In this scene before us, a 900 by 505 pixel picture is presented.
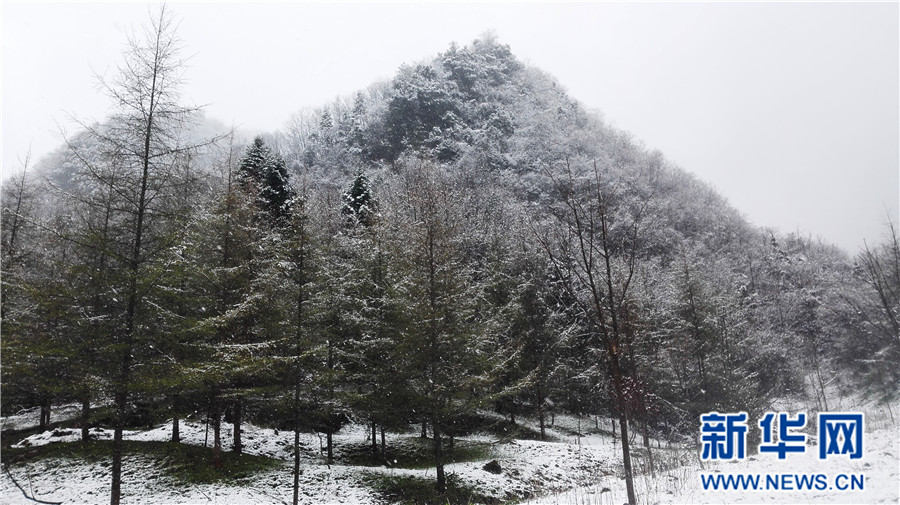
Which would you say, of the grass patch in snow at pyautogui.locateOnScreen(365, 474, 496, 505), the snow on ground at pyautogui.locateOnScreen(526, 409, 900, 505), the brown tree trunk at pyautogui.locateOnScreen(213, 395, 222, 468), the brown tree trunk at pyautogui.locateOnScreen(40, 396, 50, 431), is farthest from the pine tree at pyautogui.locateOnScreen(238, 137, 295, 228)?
the snow on ground at pyautogui.locateOnScreen(526, 409, 900, 505)

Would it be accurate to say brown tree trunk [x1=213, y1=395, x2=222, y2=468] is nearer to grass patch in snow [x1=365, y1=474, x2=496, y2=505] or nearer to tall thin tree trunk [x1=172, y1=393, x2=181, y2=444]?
tall thin tree trunk [x1=172, y1=393, x2=181, y2=444]

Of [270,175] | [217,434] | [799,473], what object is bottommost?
[217,434]

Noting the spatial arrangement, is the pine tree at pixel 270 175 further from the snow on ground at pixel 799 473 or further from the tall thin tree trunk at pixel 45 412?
the snow on ground at pixel 799 473

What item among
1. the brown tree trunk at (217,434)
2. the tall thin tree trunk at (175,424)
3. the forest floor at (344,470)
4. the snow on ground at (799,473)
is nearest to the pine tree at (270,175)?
the tall thin tree trunk at (175,424)

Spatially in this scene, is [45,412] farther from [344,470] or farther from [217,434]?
[344,470]

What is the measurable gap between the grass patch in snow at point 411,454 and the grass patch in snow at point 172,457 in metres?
3.87

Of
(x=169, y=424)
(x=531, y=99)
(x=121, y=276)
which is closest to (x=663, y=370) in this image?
(x=121, y=276)

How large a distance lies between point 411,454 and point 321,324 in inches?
300

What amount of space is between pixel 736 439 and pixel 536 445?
1344 centimetres

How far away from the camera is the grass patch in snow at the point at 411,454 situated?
1716 centimetres

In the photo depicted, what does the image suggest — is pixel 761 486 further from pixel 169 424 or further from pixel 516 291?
pixel 169 424

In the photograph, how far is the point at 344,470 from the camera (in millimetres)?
14703

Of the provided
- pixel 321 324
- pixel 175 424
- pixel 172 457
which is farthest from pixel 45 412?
pixel 321 324

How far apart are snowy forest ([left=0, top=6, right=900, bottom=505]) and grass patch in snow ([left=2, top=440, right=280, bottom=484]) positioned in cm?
15
